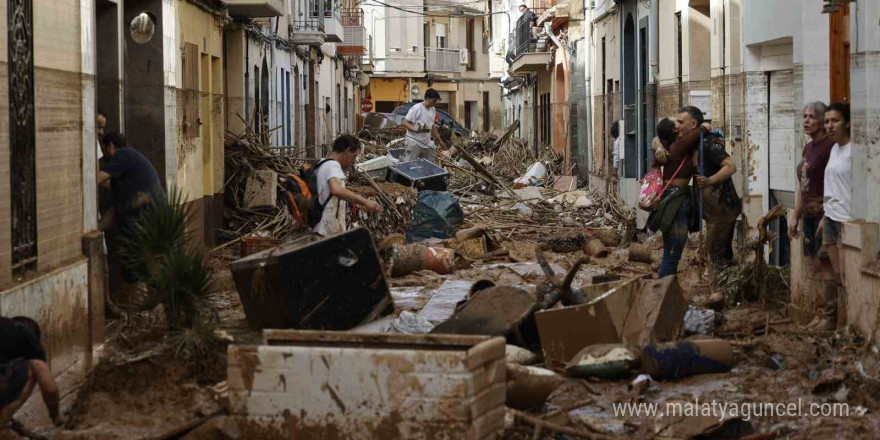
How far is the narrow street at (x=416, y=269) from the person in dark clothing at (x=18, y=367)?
0.05 ft

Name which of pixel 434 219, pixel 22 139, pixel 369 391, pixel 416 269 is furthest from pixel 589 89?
pixel 369 391

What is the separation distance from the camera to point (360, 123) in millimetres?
59000

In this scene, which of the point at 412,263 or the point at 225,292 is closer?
the point at 225,292

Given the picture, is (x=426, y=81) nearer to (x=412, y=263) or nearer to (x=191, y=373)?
(x=412, y=263)

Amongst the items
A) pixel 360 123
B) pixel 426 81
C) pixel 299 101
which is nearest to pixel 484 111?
pixel 426 81

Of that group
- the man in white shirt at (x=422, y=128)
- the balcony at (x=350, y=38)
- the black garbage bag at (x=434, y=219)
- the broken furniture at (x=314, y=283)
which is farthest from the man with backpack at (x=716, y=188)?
the balcony at (x=350, y=38)

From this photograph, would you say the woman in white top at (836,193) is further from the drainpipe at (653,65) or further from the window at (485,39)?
the window at (485,39)

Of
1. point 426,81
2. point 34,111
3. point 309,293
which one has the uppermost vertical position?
point 426,81

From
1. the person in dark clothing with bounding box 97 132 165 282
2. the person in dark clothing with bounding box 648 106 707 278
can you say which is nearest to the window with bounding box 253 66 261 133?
the person in dark clothing with bounding box 97 132 165 282

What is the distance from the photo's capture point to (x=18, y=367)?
263 inches

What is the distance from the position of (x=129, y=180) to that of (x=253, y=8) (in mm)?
10159

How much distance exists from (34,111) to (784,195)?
8009mm

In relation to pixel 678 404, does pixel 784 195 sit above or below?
above

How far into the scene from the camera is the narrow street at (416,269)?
267 inches
